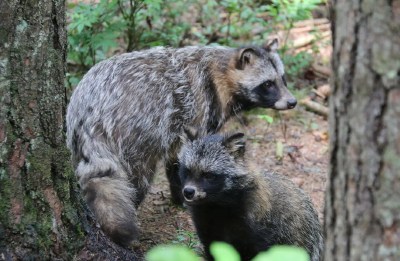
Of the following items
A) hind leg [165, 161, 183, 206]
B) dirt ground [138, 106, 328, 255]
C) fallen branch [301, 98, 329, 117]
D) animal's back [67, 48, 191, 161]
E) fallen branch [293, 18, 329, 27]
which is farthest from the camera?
fallen branch [293, 18, 329, 27]

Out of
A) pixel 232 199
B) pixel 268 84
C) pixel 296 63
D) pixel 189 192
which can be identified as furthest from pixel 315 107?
pixel 189 192

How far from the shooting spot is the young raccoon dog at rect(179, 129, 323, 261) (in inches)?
171

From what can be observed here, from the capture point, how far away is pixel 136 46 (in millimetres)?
8133

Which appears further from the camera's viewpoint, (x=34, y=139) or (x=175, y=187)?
(x=175, y=187)

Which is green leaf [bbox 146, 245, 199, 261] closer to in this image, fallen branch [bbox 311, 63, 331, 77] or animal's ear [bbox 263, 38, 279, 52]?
animal's ear [bbox 263, 38, 279, 52]

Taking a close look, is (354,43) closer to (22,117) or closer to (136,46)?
(22,117)

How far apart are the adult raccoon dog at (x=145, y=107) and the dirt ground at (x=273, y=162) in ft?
1.17

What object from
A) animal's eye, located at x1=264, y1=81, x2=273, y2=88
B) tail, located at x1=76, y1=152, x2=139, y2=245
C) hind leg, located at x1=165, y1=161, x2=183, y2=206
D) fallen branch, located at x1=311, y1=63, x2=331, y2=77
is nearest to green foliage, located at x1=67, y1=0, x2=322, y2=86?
fallen branch, located at x1=311, y1=63, x2=331, y2=77

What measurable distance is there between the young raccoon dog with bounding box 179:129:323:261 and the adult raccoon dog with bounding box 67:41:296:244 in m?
0.65

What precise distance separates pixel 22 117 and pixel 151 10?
16.7 ft

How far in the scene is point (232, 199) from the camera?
14.4 feet

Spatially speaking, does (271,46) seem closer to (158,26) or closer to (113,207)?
(113,207)

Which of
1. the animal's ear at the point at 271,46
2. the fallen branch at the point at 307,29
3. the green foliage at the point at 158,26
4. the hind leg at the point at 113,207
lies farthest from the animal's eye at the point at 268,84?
the fallen branch at the point at 307,29

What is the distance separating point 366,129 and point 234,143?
99.3 inches
